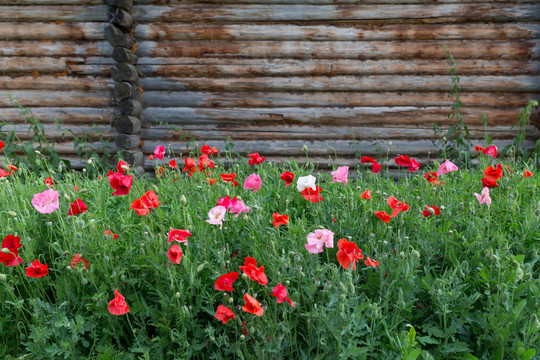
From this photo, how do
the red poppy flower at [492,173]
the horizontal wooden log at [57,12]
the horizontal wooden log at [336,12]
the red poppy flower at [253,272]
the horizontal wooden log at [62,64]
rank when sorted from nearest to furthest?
the red poppy flower at [253,272]
the red poppy flower at [492,173]
the horizontal wooden log at [336,12]
the horizontal wooden log at [57,12]
the horizontal wooden log at [62,64]

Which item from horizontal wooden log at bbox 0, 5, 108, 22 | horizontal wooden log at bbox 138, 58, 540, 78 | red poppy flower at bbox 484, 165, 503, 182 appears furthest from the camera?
horizontal wooden log at bbox 0, 5, 108, 22

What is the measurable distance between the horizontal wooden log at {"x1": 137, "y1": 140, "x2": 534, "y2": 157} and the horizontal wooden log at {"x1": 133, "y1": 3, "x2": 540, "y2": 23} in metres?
1.40

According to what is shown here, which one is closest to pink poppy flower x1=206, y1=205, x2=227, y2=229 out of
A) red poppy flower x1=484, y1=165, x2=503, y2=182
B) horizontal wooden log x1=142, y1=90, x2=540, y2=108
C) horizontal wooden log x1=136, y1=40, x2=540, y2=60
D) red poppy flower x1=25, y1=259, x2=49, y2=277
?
red poppy flower x1=25, y1=259, x2=49, y2=277

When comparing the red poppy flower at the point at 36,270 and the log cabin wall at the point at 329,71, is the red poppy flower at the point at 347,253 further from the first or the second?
the log cabin wall at the point at 329,71

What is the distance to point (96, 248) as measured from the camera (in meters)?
1.71

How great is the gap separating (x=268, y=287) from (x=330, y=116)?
365 centimetres

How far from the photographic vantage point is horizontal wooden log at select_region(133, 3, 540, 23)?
4652mm

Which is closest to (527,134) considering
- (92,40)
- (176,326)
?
(176,326)

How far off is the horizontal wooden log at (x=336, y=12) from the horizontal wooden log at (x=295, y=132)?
1217 millimetres

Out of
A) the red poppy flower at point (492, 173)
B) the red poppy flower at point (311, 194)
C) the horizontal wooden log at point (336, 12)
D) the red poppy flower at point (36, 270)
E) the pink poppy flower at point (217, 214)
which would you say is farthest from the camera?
the horizontal wooden log at point (336, 12)

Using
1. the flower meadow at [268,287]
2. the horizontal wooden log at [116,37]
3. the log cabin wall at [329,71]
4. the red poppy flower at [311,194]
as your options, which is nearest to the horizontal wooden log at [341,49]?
the log cabin wall at [329,71]

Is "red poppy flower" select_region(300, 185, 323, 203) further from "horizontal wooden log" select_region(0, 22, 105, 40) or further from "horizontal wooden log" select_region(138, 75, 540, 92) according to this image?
"horizontal wooden log" select_region(0, 22, 105, 40)

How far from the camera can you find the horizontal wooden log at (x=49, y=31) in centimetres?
490

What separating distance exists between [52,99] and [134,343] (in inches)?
174
